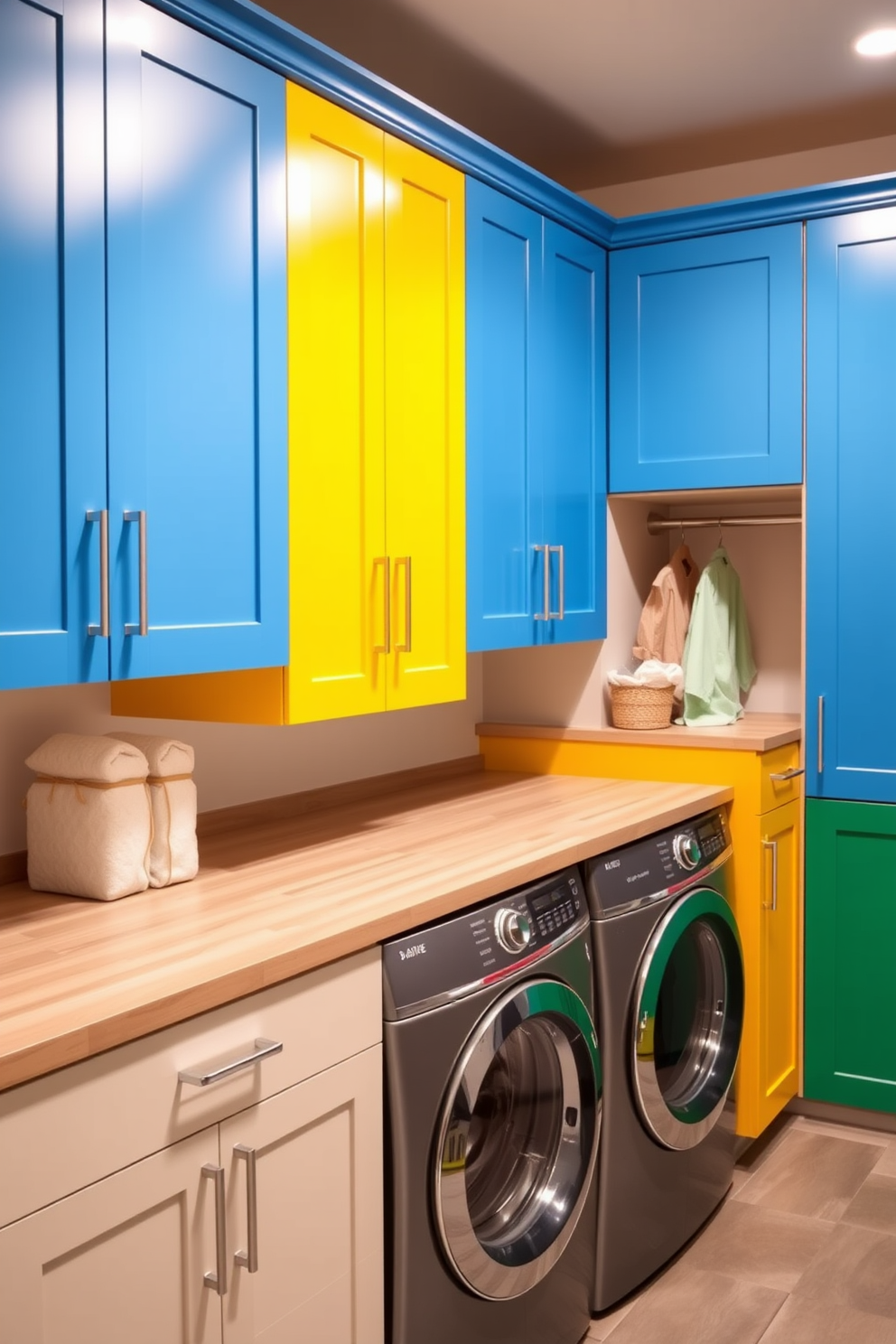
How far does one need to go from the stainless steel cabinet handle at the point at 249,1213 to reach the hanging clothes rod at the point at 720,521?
2329mm

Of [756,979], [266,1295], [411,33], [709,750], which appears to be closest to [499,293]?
[411,33]

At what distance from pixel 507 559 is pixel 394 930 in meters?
1.21

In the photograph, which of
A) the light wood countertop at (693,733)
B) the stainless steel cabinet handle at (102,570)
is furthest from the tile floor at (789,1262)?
the stainless steel cabinet handle at (102,570)

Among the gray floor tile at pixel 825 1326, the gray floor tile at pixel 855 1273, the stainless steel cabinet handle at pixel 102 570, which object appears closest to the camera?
the stainless steel cabinet handle at pixel 102 570

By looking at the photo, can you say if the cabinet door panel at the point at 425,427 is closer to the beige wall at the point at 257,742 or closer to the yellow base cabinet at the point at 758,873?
the beige wall at the point at 257,742

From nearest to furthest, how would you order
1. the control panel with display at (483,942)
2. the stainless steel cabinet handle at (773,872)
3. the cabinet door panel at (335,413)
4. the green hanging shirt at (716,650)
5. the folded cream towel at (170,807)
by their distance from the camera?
1. the control panel with display at (483,942)
2. the folded cream towel at (170,807)
3. the cabinet door panel at (335,413)
4. the stainless steel cabinet handle at (773,872)
5. the green hanging shirt at (716,650)

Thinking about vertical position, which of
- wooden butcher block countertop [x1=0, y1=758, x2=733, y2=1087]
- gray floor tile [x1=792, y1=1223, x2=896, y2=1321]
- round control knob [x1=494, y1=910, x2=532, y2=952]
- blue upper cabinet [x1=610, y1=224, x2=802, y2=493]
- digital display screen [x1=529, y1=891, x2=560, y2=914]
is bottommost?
gray floor tile [x1=792, y1=1223, x2=896, y2=1321]

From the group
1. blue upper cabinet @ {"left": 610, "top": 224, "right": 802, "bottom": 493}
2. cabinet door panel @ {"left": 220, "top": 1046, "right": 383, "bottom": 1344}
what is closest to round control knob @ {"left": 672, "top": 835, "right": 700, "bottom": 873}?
blue upper cabinet @ {"left": 610, "top": 224, "right": 802, "bottom": 493}

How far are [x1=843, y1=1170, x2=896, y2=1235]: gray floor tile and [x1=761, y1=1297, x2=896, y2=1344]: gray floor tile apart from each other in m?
0.36

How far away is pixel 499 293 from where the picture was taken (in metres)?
2.79

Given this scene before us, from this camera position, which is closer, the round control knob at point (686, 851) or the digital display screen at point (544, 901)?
the digital display screen at point (544, 901)

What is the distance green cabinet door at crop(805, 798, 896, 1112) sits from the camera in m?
3.15

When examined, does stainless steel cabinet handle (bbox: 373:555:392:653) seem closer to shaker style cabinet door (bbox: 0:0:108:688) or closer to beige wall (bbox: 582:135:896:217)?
shaker style cabinet door (bbox: 0:0:108:688)

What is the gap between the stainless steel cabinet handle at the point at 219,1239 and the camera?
1.53 meters
